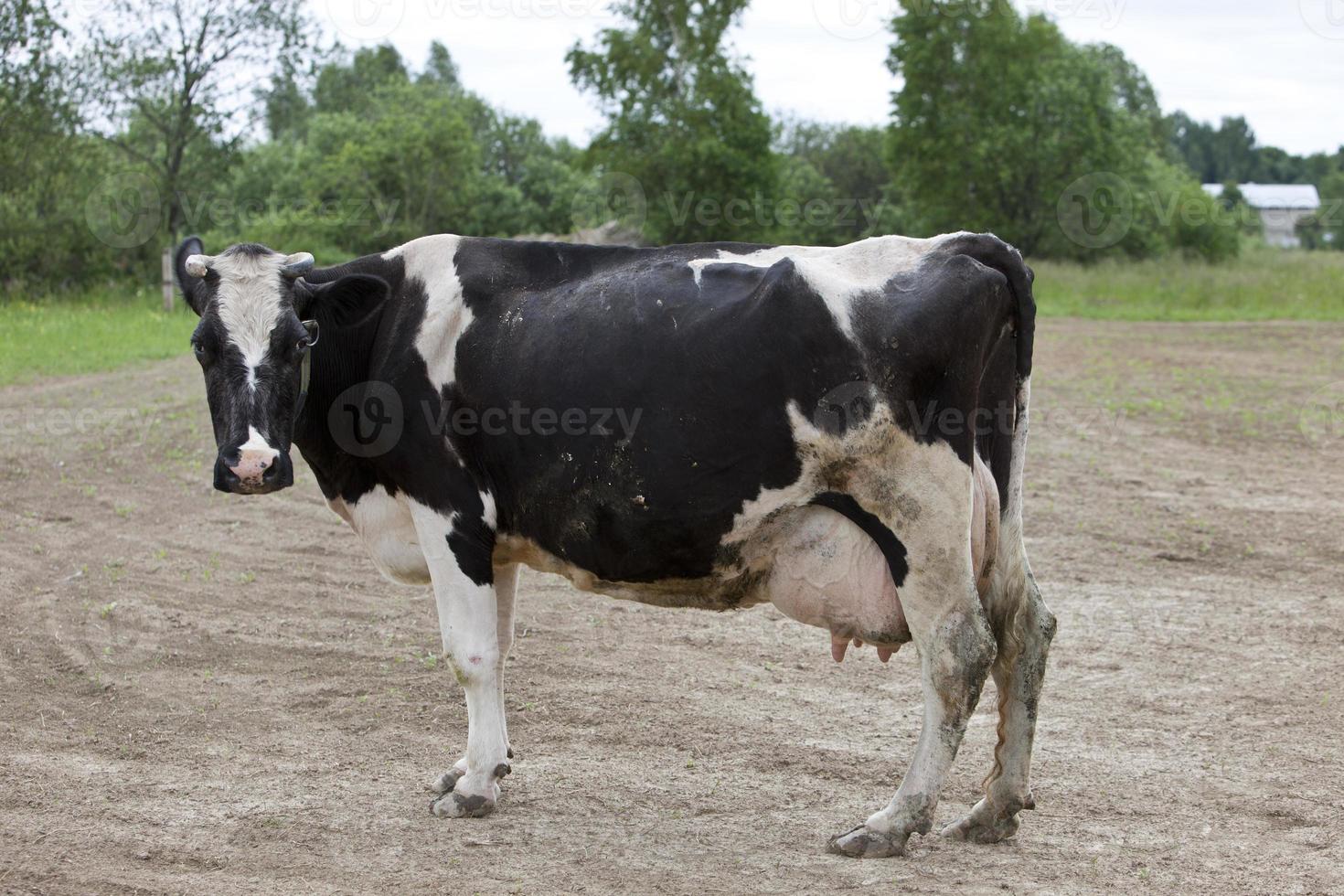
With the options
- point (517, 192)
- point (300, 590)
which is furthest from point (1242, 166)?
point (300, 590)

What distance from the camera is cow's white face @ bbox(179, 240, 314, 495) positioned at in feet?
17.5

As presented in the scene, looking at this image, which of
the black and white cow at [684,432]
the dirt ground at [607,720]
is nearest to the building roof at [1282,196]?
the dirt ground at [607,720]

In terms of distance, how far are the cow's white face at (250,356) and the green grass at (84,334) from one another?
13.2 metres


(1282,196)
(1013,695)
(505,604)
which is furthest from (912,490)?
(1282,196)

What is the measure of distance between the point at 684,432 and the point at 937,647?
1350 mm

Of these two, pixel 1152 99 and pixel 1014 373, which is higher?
pixel 1152 99

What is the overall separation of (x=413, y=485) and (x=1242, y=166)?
161 m

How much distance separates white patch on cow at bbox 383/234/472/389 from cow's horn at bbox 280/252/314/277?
419 millimetres

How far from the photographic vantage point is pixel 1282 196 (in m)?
131

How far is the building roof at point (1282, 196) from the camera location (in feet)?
415

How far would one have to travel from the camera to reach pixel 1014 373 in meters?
5.67

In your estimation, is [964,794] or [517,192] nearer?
[964,794]

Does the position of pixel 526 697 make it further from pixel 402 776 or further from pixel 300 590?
pixel 300 590

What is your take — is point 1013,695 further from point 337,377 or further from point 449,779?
point 337,377
